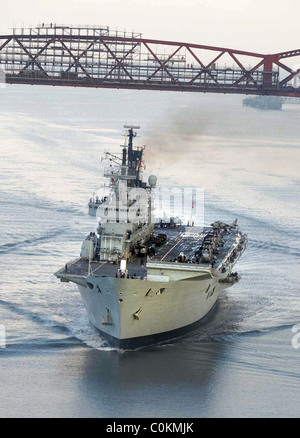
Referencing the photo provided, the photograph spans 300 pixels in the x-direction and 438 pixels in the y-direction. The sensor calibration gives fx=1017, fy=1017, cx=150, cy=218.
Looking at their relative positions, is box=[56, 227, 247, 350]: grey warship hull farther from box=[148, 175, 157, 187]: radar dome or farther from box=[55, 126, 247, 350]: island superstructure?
box=[148, 175, 157, 187]: radar dome

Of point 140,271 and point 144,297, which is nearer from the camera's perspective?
point 144,297

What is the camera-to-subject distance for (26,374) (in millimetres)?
40031

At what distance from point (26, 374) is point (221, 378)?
7814 mm

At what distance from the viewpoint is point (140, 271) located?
44.6m

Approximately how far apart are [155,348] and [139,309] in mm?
2143

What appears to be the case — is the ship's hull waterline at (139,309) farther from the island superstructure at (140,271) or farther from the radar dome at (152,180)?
the radar dome at (152,180)

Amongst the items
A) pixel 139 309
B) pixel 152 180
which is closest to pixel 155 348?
pixel 139 309

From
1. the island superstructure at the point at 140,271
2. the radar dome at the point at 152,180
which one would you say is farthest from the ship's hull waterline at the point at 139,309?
the radar dome at the point at 152,180

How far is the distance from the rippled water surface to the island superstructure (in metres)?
0.93

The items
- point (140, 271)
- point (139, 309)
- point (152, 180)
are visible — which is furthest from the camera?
point (152, 180)

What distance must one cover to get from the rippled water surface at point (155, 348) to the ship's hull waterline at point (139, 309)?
62cm

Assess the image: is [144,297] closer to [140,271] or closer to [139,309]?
[139,309]

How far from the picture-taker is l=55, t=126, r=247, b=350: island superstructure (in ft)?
139

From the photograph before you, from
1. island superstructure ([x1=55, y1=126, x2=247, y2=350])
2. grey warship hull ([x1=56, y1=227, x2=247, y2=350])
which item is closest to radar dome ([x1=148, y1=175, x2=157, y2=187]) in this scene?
island superstructure ([x1=55, y1=126, x2=247, y2=350])
